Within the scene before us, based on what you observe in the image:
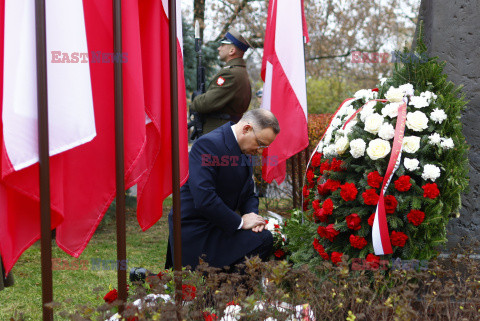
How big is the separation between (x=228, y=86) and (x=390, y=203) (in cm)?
287

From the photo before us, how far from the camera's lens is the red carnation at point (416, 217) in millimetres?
3037

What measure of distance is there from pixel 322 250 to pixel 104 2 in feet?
6.37

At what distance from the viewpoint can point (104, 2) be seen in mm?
2371

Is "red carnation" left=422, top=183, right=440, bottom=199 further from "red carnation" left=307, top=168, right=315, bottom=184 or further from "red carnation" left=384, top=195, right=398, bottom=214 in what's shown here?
"red carnation" left=307, top=168, right=315, bottom=184

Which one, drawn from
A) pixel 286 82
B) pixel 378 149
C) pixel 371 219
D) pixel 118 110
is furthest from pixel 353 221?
pixel 286 82

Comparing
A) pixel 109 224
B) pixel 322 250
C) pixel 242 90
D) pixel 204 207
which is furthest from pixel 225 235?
pixel 109 224

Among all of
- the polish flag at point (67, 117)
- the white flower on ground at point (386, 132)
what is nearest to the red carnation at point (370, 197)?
the white flower on ground at point (386, 132)

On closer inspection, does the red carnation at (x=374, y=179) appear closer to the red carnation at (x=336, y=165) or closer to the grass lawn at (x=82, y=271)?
the red carnation at (x=336, y=165)

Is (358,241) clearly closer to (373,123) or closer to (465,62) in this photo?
(373,123)

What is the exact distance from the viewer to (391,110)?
3322 mm

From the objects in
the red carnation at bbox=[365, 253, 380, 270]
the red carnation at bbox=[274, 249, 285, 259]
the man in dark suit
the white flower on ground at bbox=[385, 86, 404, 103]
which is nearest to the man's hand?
the man in dark suit

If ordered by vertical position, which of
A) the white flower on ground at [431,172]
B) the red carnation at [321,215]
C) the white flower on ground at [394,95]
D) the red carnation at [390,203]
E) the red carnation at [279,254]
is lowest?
the red carnation at [279,254]

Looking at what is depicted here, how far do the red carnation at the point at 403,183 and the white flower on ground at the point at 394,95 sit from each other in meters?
0.56

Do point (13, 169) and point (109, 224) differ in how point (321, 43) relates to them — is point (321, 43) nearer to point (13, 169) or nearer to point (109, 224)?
point (109, 224)
